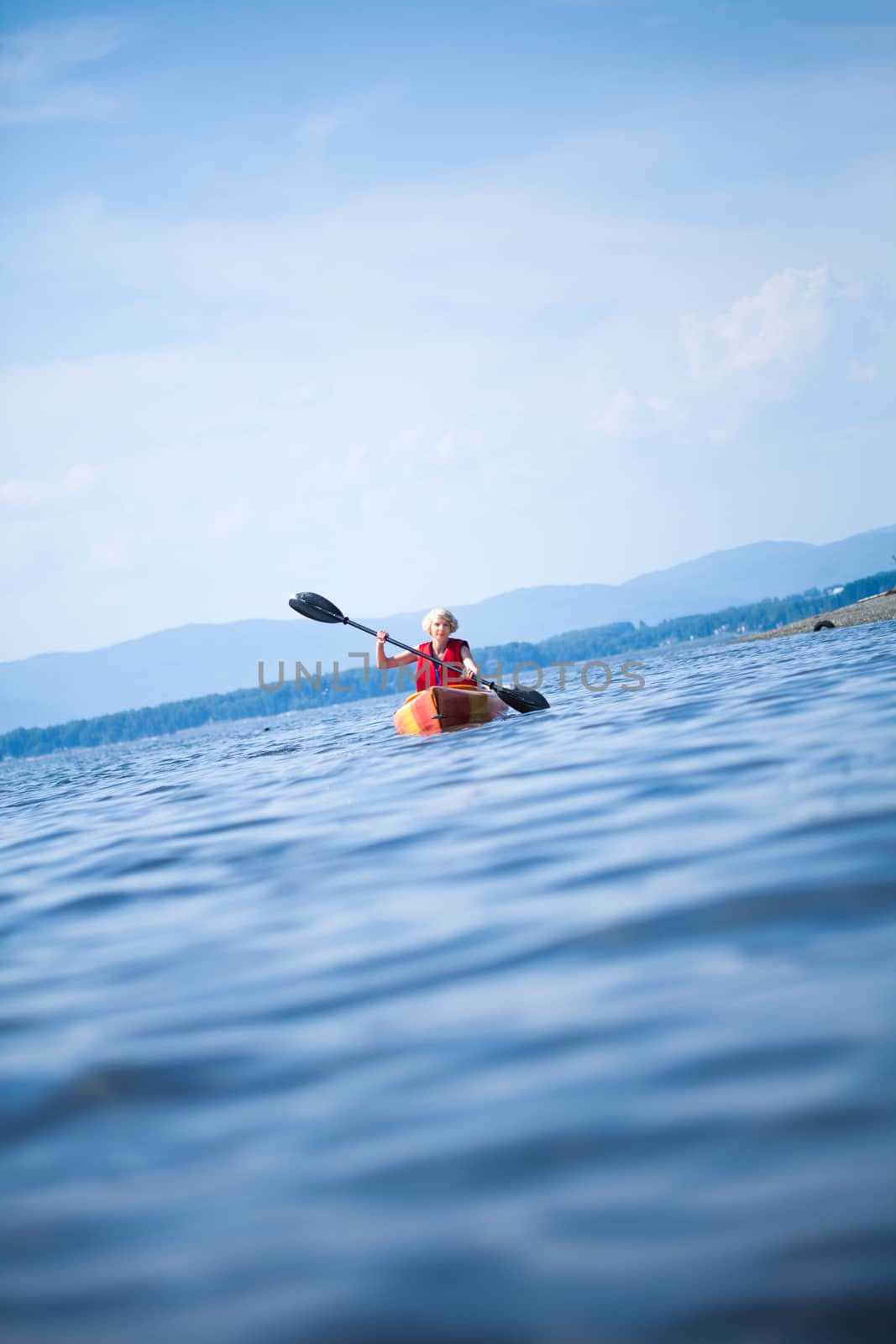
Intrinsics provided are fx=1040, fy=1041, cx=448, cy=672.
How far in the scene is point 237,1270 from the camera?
2.49m

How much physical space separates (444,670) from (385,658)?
1062 millimetres

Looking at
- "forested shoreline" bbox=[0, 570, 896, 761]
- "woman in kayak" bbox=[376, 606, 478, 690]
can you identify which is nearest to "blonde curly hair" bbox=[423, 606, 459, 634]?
"woman in kayak" bbox=[376, 606, 478, 690]

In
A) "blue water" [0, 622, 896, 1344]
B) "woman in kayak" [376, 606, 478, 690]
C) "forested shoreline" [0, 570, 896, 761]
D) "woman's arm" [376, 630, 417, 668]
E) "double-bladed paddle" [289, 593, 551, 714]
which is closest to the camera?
"blue water" [0, 622, 896, 1344]

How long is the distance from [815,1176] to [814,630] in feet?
137

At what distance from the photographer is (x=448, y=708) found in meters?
15.9

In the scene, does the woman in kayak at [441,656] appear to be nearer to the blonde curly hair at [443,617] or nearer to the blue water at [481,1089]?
the blonde curly hair at [443,617]

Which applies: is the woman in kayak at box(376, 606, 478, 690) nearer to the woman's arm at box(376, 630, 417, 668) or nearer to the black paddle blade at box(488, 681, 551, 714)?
the woman's arm at box(376, 630, 417, 668)

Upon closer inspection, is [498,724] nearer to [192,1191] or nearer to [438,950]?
[438,950]

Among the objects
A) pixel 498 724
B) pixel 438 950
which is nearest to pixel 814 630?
pixel 498 724

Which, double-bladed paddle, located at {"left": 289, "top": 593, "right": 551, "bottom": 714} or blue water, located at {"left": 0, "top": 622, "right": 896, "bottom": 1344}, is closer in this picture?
blue water, located at {"left": 0, "top": 622, "right": 896, "bottom": 1344}

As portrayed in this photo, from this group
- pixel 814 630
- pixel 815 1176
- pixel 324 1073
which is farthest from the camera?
pixel 814 630

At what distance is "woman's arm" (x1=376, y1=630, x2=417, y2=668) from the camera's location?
54.3 ft

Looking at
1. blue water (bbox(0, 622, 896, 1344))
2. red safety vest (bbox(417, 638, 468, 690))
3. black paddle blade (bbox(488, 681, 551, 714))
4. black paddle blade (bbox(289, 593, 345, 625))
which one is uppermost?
black paddle blade (bbox(289, 593, 345, 625))

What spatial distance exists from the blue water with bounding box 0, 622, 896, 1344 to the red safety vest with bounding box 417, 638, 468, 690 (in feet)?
32.4
